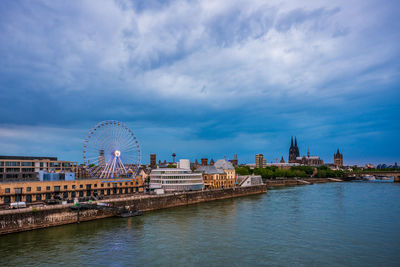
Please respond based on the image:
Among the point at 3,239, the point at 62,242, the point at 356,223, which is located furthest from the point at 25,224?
the point at 356,223

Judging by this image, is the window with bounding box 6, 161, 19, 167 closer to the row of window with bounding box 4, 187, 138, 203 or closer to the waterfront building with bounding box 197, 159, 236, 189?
the row of window with bounding box 4, 187, 138, 203

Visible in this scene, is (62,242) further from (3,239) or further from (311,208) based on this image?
(311,208)

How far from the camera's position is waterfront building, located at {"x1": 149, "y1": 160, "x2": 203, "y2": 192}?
314ft

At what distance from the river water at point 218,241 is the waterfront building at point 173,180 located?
28359mm

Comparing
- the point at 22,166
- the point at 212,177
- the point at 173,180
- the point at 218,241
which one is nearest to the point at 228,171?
the point at 212,177

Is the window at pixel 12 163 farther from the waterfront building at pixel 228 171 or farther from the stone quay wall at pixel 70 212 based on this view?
the waterfront building at pixel 228 171

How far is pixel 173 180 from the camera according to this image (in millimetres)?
96938

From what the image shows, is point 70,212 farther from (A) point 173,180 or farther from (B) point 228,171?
(B) point 228,171

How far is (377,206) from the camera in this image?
78312mm

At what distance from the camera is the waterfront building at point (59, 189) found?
62.8 metres

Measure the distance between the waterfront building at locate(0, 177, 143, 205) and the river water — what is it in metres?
15.6

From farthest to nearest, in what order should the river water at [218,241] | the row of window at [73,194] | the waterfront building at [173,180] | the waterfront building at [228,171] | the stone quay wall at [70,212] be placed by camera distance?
the waterfront building at [228,171]
the waterfront building at [173,180]
the row of window at [73,194]
the stone quay wall at [70,212]
the river water at [218,241]

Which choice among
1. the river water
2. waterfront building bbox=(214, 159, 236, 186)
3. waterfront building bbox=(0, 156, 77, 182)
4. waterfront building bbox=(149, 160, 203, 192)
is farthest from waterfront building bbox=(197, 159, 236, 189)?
waterfront building bbox=(0, 156, 77, 182)

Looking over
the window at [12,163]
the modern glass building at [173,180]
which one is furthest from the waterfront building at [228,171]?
the window at [12,163]
